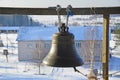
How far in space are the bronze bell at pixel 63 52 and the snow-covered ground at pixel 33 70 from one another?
4.31m

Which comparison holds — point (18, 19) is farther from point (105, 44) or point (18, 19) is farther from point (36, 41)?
point (36, 41)

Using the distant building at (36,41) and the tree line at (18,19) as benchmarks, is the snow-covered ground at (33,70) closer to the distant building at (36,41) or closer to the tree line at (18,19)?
the distant building at (36,41)

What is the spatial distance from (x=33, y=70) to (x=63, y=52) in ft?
23.4

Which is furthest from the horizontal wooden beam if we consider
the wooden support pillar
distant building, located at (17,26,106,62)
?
distant building, located at (17,26,106,62)

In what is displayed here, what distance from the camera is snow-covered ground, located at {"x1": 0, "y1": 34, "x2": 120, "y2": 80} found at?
7.12 meters

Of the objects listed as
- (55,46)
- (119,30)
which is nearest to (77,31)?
(119,30)

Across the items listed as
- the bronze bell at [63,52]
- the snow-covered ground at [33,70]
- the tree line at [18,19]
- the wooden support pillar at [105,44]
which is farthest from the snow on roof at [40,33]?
the bronze bell at [63,52]

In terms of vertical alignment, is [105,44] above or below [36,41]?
above

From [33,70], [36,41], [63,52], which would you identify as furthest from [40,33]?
[63,52]

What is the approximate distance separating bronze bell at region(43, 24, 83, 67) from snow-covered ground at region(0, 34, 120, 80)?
14.1ft

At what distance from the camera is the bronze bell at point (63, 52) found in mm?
1359

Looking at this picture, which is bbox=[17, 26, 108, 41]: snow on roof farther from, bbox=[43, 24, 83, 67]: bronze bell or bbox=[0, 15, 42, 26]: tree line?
bbox=[43, 24, 83, 67]: bronze bell

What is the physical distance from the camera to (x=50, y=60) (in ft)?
4.51

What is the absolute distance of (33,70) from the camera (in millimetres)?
8477
